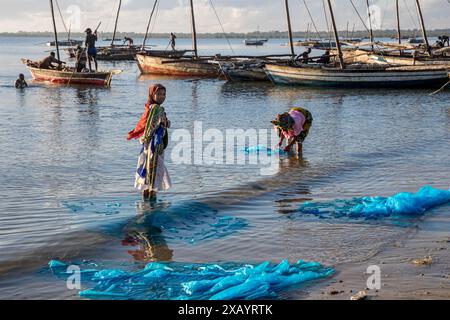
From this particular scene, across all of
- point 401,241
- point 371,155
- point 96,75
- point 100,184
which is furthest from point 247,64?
point 401,241

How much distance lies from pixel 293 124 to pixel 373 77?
15681mm

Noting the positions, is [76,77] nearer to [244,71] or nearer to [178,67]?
[244,71]

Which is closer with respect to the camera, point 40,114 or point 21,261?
point 21,261

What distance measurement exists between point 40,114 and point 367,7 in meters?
28.7

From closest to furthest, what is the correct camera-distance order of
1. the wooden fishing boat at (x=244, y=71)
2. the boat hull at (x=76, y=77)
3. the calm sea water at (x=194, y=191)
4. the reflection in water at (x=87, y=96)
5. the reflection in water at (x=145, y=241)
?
1. the reflection in water at (x=145, y=241)
2. the calm sea water at (x=194, y=191)
3. the reflection in water at (x=87, y=96)
4. the boat hull at (x=76, y=77)
5. the wooden fishing boat at (x=244, y=71)

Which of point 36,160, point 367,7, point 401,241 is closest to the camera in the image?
point 401,241

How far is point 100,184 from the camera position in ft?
31.2

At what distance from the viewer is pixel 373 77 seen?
85.6 feet

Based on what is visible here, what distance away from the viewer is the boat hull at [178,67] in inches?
1297

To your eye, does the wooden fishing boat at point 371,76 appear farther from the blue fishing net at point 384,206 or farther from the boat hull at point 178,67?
the blue fishing net at point 384,206

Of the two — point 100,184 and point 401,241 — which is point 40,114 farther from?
point 401,241

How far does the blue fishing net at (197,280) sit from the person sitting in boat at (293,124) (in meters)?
5.51

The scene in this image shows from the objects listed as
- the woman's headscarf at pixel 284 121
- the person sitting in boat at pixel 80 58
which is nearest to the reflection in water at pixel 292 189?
the woman's headscarf at pixel 284 121

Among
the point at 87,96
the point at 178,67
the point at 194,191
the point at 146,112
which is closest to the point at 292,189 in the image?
the point at 194,191
